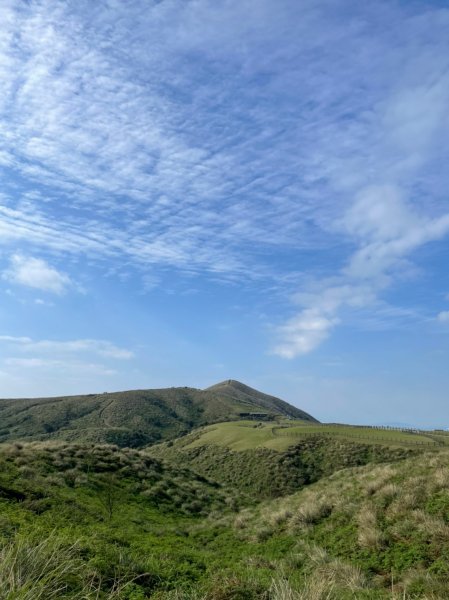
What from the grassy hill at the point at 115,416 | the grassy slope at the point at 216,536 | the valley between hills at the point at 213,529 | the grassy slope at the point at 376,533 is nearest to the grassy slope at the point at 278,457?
the valley between hills at the point at 213,529

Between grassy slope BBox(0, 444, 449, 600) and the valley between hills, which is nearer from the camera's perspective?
the valley between hills

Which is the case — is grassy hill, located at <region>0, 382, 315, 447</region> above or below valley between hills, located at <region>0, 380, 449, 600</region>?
above

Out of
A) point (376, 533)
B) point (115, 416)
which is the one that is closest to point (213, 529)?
point (376, 533)

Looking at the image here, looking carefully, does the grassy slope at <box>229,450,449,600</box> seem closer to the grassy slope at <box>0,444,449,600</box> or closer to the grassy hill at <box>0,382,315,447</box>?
the grassy slope at <box>0,444,449,600</box>

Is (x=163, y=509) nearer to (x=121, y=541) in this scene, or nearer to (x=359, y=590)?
(x=121, y=541)

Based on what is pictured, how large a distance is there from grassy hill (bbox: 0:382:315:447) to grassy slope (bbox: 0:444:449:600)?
80.6 metres

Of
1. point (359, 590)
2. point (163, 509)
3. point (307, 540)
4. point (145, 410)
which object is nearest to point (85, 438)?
point (145, 410)

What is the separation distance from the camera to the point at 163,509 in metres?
27.0

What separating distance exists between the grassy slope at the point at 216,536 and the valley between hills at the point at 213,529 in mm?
50

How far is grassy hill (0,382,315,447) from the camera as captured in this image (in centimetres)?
11406

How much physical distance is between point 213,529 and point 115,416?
123597 mm

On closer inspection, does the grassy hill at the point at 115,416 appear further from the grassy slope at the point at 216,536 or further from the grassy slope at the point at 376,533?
the grassy slope at the point at 376,533

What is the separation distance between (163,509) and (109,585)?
2038cm

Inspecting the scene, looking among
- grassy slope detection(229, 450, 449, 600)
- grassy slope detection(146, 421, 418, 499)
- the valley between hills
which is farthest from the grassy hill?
grassy slope detection(229, 450, 449, 600)
